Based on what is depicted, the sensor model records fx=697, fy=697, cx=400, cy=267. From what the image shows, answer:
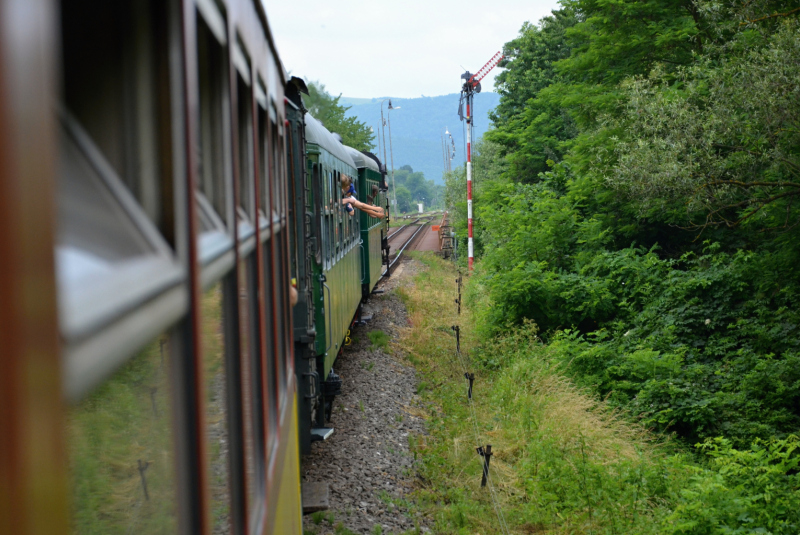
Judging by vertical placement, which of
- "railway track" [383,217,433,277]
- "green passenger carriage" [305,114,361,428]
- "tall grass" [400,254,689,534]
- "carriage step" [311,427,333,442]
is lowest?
"tall grass" [400,254,689,534]

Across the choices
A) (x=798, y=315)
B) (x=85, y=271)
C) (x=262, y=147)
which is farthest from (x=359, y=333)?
(x=85, y=271)

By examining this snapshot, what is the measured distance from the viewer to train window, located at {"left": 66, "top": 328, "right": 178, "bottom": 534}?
802 mm

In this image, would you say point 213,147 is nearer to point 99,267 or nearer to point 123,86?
point 123,86

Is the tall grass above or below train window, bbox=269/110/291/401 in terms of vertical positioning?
below

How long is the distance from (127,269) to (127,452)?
300mm

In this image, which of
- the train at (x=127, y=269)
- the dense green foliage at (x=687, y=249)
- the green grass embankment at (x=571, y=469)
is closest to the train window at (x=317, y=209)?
the green grass embankment at (x=571, y=469)

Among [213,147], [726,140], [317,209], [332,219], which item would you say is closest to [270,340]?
[213,147]

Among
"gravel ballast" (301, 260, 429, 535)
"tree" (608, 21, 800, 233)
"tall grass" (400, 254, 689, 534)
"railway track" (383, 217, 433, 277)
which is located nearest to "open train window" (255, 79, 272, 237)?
"gravel ballast" (301, 260, 429, 535)

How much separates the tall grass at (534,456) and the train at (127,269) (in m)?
4.68

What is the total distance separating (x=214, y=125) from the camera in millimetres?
1489

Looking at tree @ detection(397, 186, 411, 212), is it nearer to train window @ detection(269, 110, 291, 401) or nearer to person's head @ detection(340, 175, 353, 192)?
person's head @ detection(340, 175, 353, 192)

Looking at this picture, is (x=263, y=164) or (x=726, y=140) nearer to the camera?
(x=263, y=164)

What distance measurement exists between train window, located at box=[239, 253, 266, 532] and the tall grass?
4171 mm

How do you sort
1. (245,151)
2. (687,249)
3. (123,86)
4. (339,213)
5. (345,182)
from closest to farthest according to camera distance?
1. (123,86)
2. (245,151)
3. (339,213)
4. (345,182)
5. (687,249)
